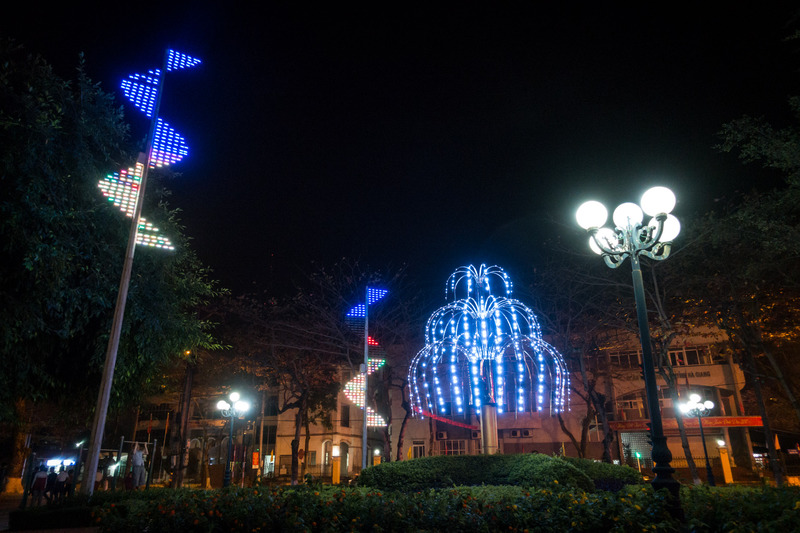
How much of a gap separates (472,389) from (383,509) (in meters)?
7.00

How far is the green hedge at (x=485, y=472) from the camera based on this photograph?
41.0ft

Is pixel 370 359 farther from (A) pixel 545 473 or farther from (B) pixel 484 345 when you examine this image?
(A) pixel 545 473

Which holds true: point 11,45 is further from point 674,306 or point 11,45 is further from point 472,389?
point 674,306

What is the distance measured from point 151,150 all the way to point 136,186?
1.53 meters

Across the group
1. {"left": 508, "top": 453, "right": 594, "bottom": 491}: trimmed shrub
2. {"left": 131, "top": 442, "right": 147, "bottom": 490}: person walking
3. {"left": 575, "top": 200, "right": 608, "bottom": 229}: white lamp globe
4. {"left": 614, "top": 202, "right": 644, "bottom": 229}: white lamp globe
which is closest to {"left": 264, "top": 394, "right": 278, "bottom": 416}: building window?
{"left": 131, "top": 442, "right": 147, "bottom": 490}: person walking

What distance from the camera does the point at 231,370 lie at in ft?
116

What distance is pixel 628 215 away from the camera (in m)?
10.0

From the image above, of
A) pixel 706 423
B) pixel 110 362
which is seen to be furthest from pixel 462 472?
pixel 706 423

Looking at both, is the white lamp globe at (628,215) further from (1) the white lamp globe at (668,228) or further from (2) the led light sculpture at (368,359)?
(2) the led light sculpture at (368,359)

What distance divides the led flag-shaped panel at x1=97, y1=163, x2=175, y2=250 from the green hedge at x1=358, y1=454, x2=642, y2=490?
339 inches

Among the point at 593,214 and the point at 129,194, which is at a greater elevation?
the point at 129,194

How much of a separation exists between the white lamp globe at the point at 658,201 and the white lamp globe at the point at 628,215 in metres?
0.24

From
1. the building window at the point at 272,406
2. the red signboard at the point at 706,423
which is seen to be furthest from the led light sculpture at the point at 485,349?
the building window at the point at 272,406

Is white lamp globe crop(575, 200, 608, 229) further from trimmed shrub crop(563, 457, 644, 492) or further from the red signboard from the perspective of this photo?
the red signboard
